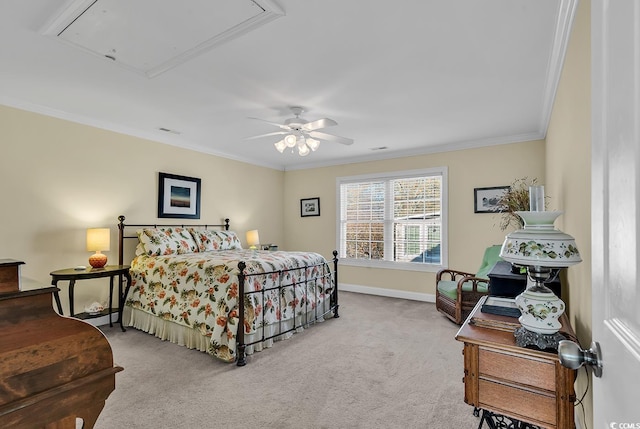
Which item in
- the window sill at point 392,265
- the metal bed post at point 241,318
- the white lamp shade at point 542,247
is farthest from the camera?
the window sill at point 392,265

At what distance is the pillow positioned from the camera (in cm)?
448

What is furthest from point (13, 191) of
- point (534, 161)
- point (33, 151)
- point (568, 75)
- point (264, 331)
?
point (534, 161)

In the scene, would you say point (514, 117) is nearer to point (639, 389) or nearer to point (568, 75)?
point (568, 75)

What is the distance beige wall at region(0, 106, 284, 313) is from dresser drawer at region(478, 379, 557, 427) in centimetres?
382

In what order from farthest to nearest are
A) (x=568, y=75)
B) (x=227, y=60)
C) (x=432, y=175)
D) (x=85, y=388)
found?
(x=432, y=175) < (x=227, y=60) < (x=568, y=75) < (x=85, y=388)

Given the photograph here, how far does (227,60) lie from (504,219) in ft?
12.8

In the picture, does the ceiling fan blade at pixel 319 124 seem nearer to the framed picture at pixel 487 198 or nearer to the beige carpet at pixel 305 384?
the beige carpet at pixel 305 384

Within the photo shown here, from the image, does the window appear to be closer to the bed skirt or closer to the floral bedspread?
the floral bedspread

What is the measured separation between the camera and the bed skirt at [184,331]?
10.1ft

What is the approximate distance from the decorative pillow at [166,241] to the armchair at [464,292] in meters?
3.34

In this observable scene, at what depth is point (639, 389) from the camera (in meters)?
0.47

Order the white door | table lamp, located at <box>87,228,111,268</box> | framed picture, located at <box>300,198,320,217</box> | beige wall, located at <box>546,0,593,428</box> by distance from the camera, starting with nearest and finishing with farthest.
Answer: the white door → beige wall, located at <box>546,0,593,428</box> → table lamp, located at <box>87,228,111,268</box> → framed picture, located at <box>300,198,320,217</box>

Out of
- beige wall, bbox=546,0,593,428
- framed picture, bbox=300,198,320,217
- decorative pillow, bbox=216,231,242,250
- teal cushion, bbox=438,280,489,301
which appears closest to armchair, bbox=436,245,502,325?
teal cushion, bbox=438,280,489,301

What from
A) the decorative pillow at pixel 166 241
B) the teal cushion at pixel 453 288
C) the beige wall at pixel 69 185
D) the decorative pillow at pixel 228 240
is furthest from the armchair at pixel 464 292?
the beige wall at pixel 69 185
